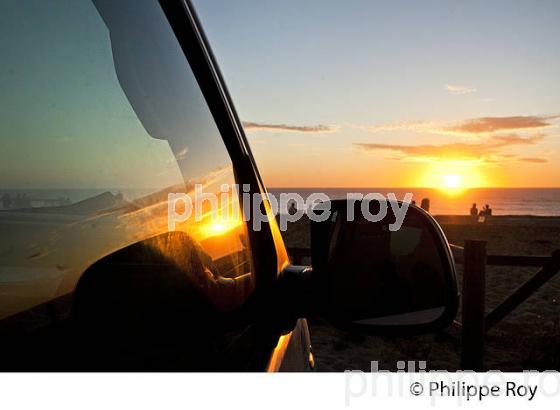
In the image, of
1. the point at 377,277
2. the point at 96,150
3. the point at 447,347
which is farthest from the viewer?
the point at 447,347

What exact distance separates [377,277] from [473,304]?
16.2 ft

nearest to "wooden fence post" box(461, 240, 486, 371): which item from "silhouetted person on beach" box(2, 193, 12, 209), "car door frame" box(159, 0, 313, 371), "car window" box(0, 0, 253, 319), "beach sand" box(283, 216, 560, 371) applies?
"beach sand" box(283, 216, 560, 371)

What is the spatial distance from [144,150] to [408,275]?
2.27 feet

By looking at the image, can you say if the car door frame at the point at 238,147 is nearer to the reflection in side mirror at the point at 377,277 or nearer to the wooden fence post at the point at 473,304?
the reflection in side mirror at the point at 377,277

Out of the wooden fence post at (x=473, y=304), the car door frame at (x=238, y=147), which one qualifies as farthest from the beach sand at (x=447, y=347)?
the car door frame at (x=238, y=147)

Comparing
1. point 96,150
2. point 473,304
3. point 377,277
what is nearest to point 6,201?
point 96,150

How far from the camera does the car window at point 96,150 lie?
841 mm

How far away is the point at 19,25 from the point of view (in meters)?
0.84

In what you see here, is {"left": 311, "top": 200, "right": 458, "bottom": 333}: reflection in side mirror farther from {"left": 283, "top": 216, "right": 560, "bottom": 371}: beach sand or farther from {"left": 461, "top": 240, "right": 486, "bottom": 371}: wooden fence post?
{"left": 461, "top": 240, "right": 486, "bottom": 371}: wooden fence post

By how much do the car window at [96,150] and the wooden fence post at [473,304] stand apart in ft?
15.4

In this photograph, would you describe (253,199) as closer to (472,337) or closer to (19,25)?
(19,25)

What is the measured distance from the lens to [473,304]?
5.69 m

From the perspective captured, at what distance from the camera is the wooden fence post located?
18.1 feet

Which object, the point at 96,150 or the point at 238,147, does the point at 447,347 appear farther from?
the point at 96,150
